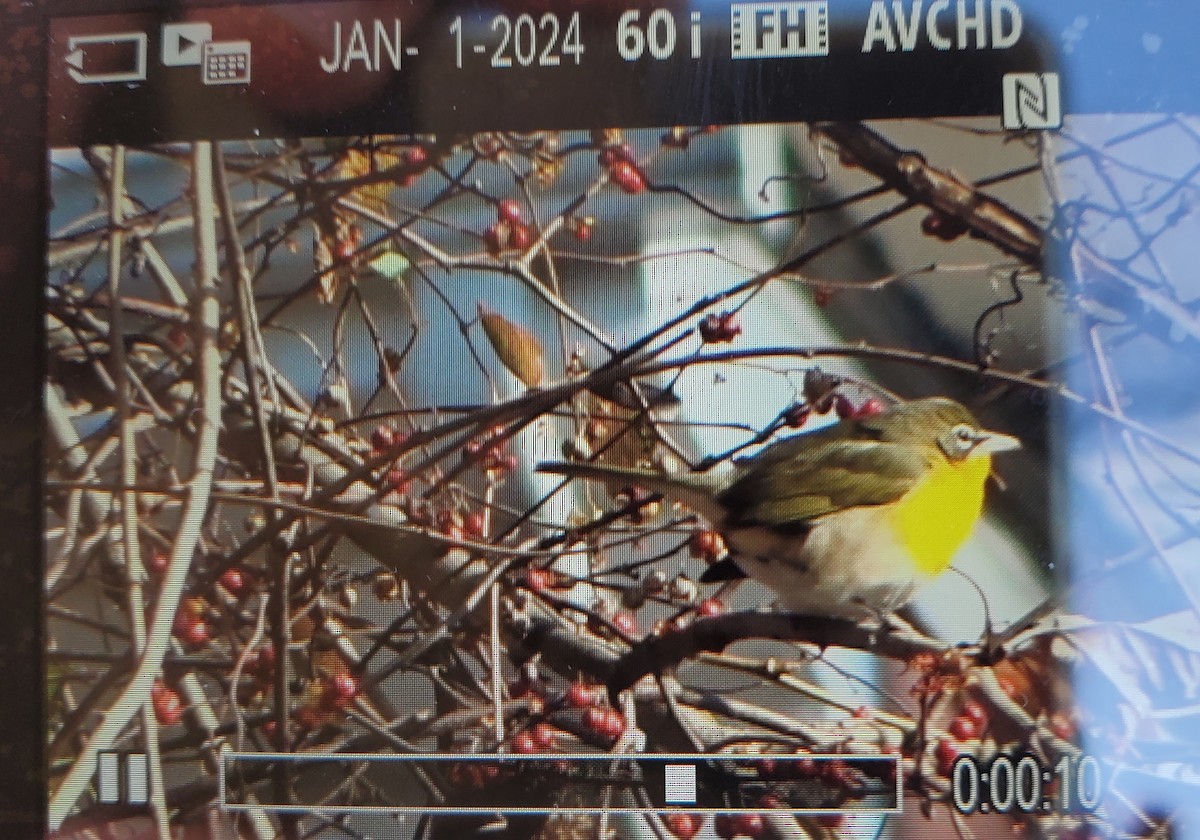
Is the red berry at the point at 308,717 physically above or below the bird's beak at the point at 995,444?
below

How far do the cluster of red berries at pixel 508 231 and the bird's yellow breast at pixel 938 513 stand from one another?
1.06ft

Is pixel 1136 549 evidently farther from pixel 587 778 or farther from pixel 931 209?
pixel 587 778

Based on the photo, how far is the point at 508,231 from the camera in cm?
78

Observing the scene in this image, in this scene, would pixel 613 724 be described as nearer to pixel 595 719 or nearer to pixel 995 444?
pixel 595 719

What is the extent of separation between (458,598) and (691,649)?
169mm

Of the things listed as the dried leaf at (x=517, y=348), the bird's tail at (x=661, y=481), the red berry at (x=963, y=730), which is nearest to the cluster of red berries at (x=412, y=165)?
the dried leaf at (x=517, y=348)

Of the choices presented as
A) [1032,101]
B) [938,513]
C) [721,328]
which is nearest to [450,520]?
[721,328]

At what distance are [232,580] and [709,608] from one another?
1.13 ft

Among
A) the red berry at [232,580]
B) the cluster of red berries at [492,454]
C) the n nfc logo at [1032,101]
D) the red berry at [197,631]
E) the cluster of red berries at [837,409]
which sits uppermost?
the n nfc logo at [1032,101]

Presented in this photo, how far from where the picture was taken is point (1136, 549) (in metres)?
0.74

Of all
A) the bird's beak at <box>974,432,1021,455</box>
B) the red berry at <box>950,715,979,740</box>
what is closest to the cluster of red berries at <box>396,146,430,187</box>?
the bird's beak at <box>974,432,1021,455</box>

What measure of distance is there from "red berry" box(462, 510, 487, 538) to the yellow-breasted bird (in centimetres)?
17

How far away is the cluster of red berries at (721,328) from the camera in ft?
2.51

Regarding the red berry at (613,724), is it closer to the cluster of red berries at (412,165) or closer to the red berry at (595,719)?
the red berry at (595,719)
